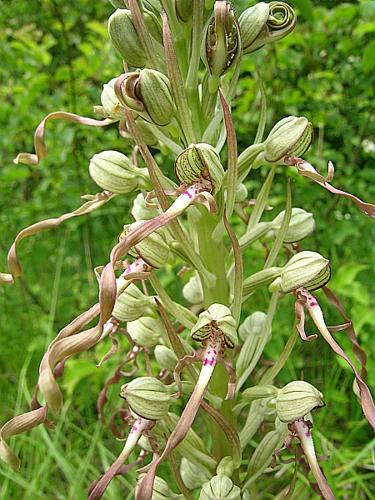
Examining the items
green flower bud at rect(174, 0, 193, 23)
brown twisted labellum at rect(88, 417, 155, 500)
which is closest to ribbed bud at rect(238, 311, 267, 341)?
brown twisted labellum at rect(88, 417, 155, 500)

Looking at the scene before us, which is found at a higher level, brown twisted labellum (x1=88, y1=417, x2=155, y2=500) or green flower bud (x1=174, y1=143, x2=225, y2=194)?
green flower bud (x1=174, y1=143, x2=225, y2=194)

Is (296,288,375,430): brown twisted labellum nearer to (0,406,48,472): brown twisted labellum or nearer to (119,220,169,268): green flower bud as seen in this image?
(119,220,169,268): green flower bud

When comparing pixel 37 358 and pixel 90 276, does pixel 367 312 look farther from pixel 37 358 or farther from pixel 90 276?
pixel 37 358

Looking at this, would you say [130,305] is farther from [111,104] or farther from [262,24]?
[262,24]

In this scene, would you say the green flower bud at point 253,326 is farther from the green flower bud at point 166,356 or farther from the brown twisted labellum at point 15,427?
the brown twisted labellum at point 15,427

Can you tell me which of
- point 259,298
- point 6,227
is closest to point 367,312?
point 259,298

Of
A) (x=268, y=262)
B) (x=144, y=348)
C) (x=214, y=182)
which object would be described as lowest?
(x=144, y=348)
